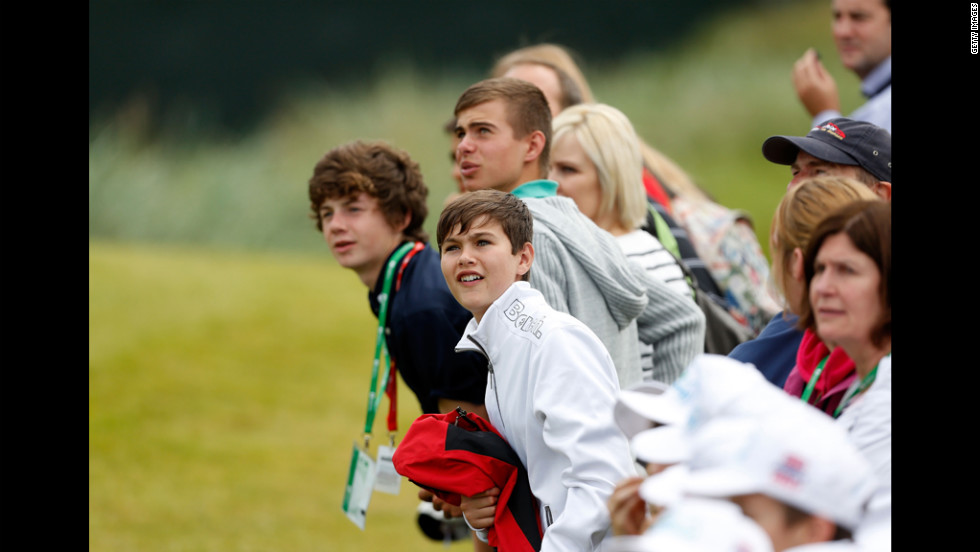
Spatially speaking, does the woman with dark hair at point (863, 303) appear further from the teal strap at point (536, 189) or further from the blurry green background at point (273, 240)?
the blurry green background at point (273, 240)

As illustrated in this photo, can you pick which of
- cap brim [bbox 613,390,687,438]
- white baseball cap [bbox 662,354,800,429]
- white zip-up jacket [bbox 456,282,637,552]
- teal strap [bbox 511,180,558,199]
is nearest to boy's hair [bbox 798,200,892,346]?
white baseball cap [bbox 662,354,800,429]

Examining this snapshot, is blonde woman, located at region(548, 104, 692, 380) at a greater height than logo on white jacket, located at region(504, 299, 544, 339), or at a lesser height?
greater

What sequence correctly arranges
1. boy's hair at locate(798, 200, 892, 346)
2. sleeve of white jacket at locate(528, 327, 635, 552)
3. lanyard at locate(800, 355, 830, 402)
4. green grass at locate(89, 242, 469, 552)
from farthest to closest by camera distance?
green grass at locate(89, 242, 469, 552) → sleeve of white jacket at locate(528, 327, 635, 552) → lanyard at locate(800, 355, 830, 402) → boy's hair at locate(798, 200, 892, 346)

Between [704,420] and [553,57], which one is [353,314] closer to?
[553,57]

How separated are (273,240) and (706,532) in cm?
836

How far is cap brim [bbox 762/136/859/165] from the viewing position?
7.58ft

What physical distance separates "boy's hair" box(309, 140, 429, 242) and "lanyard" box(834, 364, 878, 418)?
1.71 m

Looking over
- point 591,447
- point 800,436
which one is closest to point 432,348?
point 591,447

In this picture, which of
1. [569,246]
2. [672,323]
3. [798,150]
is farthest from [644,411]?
[672,323]

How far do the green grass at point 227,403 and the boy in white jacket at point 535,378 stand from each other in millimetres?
3304

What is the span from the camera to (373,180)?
3016 mm

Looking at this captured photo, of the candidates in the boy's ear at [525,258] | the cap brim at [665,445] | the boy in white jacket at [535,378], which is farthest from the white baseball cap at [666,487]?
the boy's ear at [525,258]

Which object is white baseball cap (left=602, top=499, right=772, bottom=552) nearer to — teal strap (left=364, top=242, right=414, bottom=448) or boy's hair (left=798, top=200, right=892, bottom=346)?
boy's hair (left=798, top=200, right=892, bottom=346)

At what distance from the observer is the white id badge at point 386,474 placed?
3.00 metres
